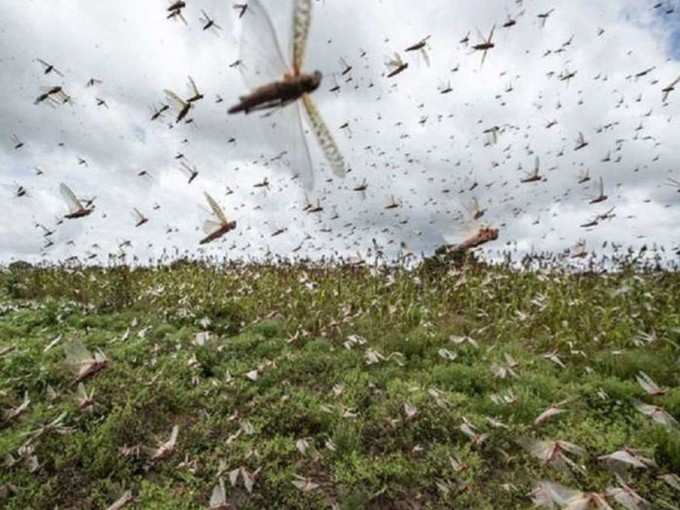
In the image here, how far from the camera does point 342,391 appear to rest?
607cm

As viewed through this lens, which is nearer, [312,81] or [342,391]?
[312,81]

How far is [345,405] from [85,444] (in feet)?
8.56

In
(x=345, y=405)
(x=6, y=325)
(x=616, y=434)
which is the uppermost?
(x=6, y=325)

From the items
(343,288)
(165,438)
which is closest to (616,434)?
(165,438)

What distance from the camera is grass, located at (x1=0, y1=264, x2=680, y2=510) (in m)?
4.55

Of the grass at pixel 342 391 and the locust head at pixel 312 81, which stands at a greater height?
the locust head at pixel 312 81

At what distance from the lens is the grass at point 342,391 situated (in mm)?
4552

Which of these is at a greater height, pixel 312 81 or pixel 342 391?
pixel 312 81

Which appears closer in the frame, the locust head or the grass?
the locust head

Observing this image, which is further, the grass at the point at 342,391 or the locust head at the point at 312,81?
the grass at the point at 342,391

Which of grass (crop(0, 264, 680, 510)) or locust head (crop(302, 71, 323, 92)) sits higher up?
locust head (crop(302, 71, 323, 92))

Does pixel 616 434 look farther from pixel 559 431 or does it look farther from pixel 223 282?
pixel 223 282

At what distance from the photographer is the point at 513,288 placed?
10234 millimetres

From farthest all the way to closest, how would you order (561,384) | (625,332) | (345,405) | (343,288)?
(343,288), (625,332), (561,384), (345,405)
